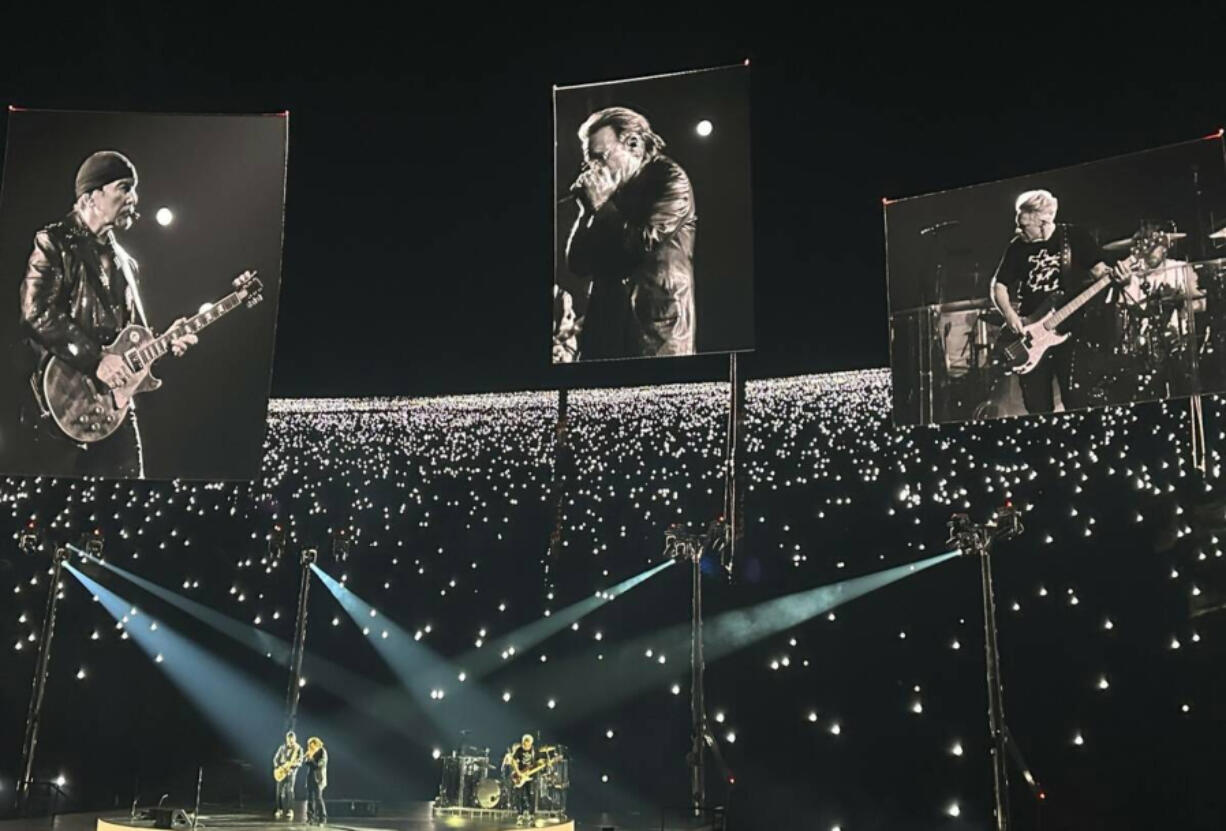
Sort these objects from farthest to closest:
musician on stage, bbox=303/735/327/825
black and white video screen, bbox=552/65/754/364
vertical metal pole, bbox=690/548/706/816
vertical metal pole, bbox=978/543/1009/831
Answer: vertical metal pole, bbox=690/548/706/816
musician on stage, bbox=303/735/327/825
black and white video screen, bbox=552/65/754/364
vertical metal pole, bbox=978/543/1009/831

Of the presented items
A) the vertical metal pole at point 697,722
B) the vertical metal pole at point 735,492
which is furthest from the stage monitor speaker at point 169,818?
the vertical metal pole at point 735,492

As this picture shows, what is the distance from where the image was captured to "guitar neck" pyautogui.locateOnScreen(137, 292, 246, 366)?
934cm

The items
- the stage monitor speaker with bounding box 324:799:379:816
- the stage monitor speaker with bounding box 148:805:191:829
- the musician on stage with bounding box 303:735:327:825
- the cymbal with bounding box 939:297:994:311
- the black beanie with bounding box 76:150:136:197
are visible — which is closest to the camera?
the cymbal with bounding box 939:297:994:311

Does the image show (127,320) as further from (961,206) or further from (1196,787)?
(1196,787)

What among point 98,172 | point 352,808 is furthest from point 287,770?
point 98,172

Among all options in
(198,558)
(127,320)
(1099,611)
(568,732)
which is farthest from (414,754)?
(1099,611)

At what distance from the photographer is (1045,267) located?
8617 millimetres

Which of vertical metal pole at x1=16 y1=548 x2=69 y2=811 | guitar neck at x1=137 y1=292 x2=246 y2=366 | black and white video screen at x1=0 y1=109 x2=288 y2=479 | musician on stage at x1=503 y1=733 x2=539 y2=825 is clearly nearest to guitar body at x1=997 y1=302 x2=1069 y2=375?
musician on stage at x1=503 y1=733 x2=539 y2=825

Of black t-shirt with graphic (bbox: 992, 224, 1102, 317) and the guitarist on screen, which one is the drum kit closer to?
the guitarist on screen

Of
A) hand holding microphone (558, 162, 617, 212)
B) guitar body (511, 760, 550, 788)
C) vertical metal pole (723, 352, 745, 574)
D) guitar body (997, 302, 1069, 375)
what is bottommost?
Result: guitar body (511, 760, 550, 788)

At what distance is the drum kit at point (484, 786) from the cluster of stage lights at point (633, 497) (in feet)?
7.16

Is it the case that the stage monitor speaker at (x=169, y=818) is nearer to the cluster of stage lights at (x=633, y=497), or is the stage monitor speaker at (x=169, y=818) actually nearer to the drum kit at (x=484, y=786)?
the drum kit at (x=484, y=786)

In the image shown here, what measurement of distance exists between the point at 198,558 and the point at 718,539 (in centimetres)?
701

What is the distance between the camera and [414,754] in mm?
13312
